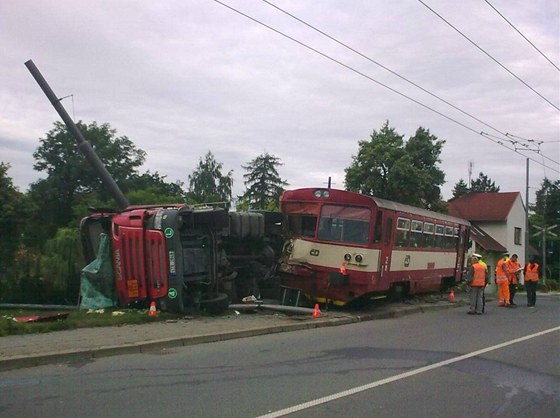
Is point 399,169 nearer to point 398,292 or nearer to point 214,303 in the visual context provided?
point 398,292

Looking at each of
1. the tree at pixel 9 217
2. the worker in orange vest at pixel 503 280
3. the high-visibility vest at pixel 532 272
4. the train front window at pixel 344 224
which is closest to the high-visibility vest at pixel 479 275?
the worker in orange vest at pixel 503 280

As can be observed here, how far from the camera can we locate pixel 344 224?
52.0 feet

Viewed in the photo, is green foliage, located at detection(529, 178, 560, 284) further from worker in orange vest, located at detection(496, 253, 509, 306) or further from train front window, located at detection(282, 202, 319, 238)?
train front window, located at detection(282, 202, 319, 238)

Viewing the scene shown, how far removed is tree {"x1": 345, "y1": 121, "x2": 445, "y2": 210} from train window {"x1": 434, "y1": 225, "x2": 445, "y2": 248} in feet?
48.8

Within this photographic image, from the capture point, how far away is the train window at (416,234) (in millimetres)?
18039

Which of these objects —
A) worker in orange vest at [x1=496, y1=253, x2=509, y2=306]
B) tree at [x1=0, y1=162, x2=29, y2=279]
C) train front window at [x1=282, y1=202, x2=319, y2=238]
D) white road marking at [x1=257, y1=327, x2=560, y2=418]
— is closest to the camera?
white road marking at [x1=257, y1=327, x2=560, y2=418]

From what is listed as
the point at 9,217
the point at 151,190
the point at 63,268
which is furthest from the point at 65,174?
the point at 63,268

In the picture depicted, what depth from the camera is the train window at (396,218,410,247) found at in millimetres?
16969

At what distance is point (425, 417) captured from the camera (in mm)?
6223

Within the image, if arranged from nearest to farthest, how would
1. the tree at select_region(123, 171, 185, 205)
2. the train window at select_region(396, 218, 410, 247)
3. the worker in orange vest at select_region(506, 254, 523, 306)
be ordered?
1. the train window at select_region(396, 218, 410, 247)
2. the worker in orange vest at select_region(506, 254, 523, 306)
3. the tree at select_region(123, 171, 185, 205)

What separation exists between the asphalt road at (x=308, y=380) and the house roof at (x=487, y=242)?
3333 centimetres

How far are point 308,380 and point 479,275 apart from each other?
10.6m

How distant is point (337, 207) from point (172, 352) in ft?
23.9

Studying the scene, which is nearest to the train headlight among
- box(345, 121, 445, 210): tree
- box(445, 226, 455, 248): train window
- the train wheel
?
the train wheel
